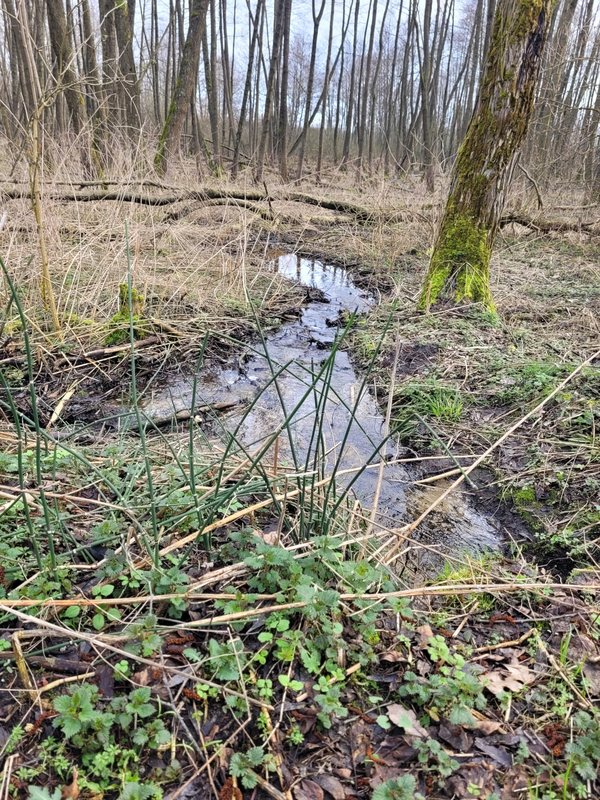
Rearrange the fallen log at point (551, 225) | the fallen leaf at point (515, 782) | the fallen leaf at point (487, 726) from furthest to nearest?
the fallen log at point (551, 225)
the fallen leaf at point (487, 726)
the fallen leaf at point (515, 782)

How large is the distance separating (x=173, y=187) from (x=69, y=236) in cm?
201

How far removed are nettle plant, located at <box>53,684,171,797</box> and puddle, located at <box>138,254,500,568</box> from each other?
0.87 metres

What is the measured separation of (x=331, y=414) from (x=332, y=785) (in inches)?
104

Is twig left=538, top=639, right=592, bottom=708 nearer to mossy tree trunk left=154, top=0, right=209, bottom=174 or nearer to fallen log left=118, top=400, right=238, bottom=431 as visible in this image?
fallen log left=118, top=400, right=238, bottom=431

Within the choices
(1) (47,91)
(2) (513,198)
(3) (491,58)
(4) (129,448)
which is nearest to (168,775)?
(4) (129,448)

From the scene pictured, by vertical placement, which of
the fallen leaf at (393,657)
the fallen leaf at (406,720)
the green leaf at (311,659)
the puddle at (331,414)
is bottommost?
the puddle at (331,414)

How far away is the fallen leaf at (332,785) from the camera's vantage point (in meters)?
1.15

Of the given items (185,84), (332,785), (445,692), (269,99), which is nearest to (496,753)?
(445,692)

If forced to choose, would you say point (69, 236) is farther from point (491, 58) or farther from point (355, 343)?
point (491, 58)

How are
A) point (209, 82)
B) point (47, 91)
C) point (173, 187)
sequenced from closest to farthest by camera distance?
point (47, 91), point (173, 187), point (209, 82)

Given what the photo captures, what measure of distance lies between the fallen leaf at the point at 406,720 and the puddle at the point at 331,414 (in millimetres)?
679

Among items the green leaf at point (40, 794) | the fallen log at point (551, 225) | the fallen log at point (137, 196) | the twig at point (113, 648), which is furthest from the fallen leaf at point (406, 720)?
the fallen log at point (551, 225)

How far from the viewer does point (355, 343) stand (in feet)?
16.5

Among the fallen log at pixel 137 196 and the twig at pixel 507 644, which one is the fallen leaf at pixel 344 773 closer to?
the twig at pixel 507 644
